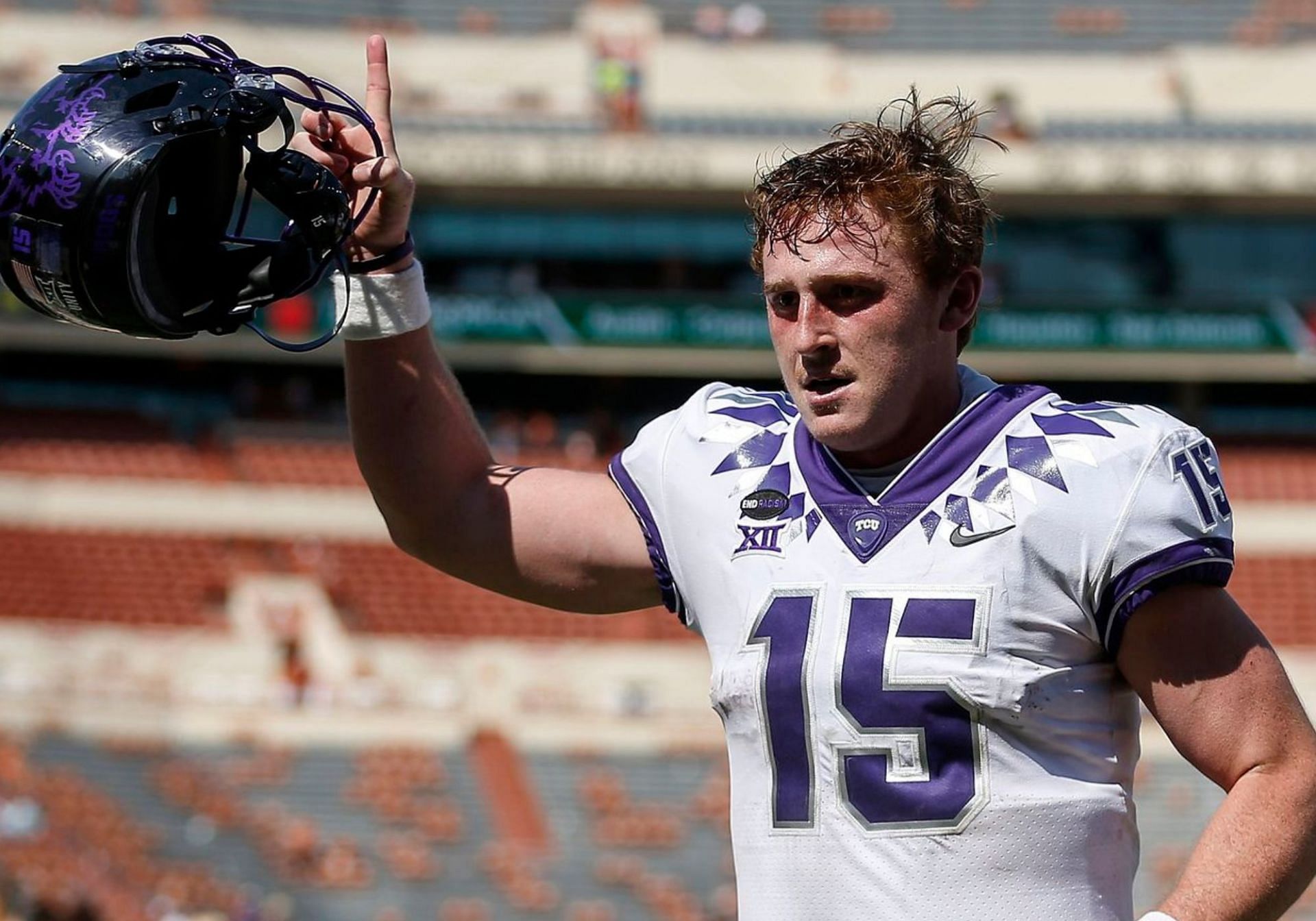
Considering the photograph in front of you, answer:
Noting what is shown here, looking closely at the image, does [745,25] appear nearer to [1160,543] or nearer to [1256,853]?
[1160,543]

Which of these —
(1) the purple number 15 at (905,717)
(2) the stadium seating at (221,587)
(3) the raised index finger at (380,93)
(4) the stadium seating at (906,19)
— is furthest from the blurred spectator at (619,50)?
(1) the purple number 15 at (905,717)

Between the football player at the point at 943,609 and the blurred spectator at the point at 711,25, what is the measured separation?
2209cm

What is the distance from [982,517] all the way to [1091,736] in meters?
0.28

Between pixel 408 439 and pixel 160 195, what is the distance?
0.47 meters

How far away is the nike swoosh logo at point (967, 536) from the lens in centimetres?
206

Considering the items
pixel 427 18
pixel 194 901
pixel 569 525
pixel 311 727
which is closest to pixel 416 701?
pixel 311 727

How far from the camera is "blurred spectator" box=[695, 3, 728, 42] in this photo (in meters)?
23.8

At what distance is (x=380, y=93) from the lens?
8.39ft

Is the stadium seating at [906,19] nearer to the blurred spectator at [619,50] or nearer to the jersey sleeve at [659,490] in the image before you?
the blurred spectator at [619,50]

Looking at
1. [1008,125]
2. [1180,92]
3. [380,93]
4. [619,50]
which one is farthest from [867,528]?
[1180,92]

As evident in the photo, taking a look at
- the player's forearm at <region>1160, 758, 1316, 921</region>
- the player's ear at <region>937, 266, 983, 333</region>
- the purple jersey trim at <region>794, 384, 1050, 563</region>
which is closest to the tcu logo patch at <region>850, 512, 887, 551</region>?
the purple jersey trim at <region>794, 384, 1050, 563</region>

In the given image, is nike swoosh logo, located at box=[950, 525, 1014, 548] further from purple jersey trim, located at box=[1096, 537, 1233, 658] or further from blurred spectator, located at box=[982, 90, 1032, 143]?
blurred spectator, located at box=[982, 90, 1032, 143]

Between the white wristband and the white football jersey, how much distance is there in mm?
682

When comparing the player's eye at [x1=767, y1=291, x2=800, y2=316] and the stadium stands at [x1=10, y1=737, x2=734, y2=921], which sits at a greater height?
the player's eye at [x1=767, y1=291, x2=800, y2=316]
